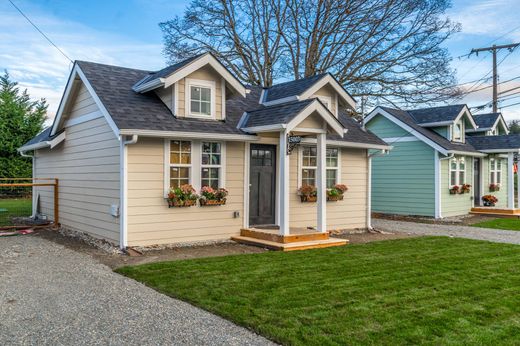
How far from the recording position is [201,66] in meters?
10.0

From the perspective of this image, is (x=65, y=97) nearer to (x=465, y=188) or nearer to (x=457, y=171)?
(x=457, y=171)

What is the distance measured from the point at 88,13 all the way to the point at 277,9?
11.4 metres

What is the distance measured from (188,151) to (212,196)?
1144 millimetres

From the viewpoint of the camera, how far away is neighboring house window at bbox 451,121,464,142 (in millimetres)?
17984

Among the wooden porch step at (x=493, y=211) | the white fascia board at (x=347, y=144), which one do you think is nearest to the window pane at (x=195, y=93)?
the white fascia board at (x=347, y=144)

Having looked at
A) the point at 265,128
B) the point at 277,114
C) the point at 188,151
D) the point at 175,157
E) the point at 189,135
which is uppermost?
the point at 277,114

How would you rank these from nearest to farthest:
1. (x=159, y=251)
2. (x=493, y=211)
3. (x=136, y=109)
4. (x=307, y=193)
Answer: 1. (x=159, y=251)
2. (x=136, y=109)
3. (x=307, y=193)
4. (x=493, y=211)

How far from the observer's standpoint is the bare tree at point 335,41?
21078 millimetres

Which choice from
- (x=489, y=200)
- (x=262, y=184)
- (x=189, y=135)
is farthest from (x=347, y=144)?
(x=489, y=200)

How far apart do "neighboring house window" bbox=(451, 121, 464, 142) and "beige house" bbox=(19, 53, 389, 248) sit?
7.41 meters

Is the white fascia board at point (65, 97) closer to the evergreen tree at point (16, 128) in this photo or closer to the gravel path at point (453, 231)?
the gravel path at point (453, 231)

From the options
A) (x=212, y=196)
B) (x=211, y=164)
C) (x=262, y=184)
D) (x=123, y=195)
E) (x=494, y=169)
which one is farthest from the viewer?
(x=494, y=169)

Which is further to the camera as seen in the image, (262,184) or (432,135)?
(432,135)

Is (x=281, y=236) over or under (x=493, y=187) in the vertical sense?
under
